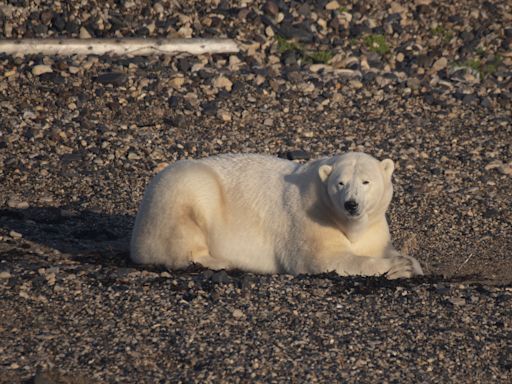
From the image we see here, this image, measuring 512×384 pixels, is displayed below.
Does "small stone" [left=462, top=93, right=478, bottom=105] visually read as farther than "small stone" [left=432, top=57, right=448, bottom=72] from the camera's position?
No

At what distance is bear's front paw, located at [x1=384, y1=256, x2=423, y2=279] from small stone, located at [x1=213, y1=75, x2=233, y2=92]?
16.9 ft

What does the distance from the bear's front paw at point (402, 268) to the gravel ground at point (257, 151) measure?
123 mm

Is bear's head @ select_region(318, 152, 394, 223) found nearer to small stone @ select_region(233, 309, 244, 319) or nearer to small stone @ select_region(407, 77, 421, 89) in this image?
small stone @ select_region(233, 309, 244, 319)

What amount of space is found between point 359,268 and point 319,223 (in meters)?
0.43

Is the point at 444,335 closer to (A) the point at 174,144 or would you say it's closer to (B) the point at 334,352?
(B) the point at 334,352

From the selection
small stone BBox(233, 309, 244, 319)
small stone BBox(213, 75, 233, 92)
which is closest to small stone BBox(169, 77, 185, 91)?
small stone BBox(213, 75, 233, 92)

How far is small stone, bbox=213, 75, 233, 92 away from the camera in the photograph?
12164mm

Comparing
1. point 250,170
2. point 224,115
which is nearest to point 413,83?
point 224,115

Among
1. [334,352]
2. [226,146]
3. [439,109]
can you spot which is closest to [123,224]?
[226,146]

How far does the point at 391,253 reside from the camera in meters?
7.68

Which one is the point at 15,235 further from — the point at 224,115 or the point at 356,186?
the point at 224,115

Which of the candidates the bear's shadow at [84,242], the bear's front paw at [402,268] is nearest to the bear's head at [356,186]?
the bear's front paw at [402,268]

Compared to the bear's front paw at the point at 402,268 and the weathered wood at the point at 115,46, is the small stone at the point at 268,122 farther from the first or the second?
the bear's front paw at the point at 402,268

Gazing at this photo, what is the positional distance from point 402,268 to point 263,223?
1.01m
